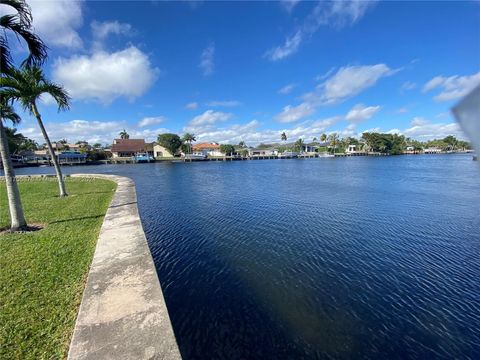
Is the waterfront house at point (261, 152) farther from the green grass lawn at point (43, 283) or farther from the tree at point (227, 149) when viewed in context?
the green grass lawn at point (43, 283)

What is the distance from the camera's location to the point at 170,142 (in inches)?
3378

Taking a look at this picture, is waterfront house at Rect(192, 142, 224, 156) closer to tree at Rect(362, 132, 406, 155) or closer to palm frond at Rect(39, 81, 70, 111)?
tree at Rect(362, 132, 406, 155)

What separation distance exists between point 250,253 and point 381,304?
3.64 m

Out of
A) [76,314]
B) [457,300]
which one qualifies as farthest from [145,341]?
[457,300]

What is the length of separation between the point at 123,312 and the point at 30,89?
12.8 m

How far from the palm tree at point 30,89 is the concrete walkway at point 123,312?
9576mm

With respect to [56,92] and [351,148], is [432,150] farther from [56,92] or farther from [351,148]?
[56,92]

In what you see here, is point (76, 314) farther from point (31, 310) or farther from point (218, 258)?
point (218, 258)

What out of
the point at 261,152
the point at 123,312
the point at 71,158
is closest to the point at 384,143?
the point at 261,152

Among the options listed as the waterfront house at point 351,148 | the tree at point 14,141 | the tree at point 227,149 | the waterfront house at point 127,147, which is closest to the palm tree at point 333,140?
the waterfront house at point 351,148

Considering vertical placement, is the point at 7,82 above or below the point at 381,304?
above

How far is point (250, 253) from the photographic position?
25.5ft

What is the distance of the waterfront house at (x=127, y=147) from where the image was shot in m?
82.7

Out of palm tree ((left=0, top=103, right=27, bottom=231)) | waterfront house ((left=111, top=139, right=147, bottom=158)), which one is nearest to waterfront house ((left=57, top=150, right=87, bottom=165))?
waterfront house ((left=111, top=139, right=147, bottom=158))
